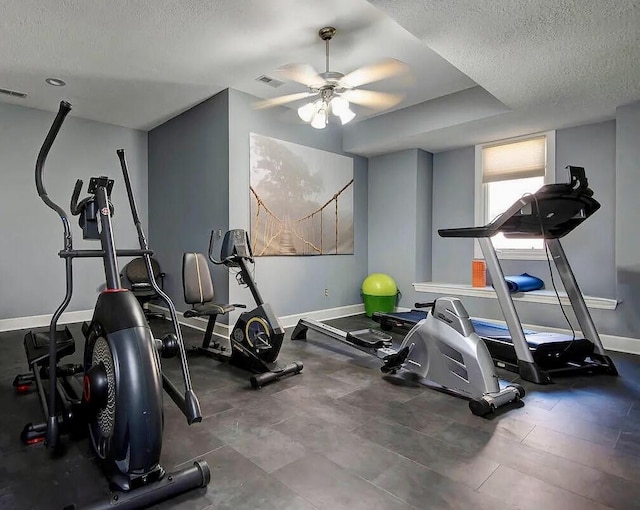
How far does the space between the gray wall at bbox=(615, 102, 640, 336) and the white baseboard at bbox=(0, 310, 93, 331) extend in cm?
646

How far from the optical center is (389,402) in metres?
2.61

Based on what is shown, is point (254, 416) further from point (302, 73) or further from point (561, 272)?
point (561, 272)

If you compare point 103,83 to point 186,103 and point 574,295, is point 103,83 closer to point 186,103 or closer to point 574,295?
point 186,103

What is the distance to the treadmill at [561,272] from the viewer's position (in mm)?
2852

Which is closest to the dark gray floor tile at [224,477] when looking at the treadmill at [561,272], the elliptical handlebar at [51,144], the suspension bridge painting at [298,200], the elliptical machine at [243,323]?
the elliptical machine at [243,323]

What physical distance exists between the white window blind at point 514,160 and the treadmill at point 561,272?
1.80 m

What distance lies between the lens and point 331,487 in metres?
1.68

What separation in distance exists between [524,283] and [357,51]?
3.12 m

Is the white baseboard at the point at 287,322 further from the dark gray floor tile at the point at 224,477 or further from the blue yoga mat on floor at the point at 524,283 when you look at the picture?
the dark gray floor tile at the point at 224,477

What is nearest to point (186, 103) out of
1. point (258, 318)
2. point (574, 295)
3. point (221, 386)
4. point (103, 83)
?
point (103, 83)

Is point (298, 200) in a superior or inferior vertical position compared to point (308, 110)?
inferior

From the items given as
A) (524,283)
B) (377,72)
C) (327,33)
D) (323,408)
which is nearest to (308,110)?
(327,33)

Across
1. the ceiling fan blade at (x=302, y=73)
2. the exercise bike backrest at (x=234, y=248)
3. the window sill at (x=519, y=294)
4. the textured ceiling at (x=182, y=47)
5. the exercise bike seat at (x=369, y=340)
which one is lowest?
the exercise bike seat at (x=369, y=340)

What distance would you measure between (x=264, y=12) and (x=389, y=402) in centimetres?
297
